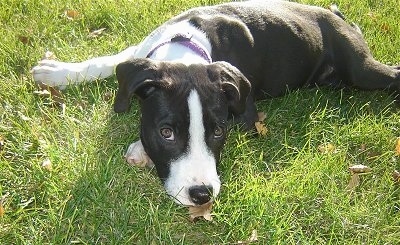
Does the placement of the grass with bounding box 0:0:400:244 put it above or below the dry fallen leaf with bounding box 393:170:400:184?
above

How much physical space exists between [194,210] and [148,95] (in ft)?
2.75

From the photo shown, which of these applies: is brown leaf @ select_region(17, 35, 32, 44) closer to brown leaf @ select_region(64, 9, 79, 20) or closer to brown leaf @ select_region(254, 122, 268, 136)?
brown leaf @ select_region(64, 9, 79, 20)

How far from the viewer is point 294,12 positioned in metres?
5.68

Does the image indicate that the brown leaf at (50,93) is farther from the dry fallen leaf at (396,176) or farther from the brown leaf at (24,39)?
the dry fallen leaf at (396,176)

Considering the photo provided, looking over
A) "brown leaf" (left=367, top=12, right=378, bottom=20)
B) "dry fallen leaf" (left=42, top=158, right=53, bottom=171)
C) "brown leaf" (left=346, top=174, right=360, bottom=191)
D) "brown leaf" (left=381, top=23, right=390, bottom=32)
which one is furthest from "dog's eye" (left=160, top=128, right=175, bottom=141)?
"brown leaf" (left=367, top=12, right=378, bottom=20)

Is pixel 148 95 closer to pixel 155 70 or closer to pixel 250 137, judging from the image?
pixel 155 70

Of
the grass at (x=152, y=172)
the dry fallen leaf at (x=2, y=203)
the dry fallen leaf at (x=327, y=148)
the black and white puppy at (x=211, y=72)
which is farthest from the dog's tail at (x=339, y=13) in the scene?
the dry fallen leaf at (x=2, y=203)

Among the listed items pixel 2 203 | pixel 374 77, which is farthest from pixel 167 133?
pixel 374 77

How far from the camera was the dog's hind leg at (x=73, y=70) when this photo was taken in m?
5.10

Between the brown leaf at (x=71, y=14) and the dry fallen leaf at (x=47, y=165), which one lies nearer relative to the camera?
the dry fallen leaf at (x=47, y=165)

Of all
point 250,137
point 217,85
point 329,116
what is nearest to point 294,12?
point 329,116

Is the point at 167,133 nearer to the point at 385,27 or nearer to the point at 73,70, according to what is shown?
the point at 73,70

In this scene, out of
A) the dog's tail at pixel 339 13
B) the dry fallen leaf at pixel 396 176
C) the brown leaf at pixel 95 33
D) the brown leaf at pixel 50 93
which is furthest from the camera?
the dog's tail at pixel 339 13

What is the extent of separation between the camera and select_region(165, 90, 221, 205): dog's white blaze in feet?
12.5
